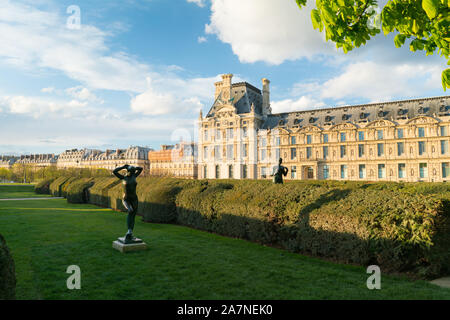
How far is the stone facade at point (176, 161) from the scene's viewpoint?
325 ft

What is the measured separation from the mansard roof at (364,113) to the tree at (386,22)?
169ft

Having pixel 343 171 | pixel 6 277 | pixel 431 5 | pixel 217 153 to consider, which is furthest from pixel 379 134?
pixel 6 277

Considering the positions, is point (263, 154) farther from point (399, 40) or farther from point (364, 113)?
point (399, 40)

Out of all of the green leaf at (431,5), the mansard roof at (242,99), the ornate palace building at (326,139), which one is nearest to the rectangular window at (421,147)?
the ornate palace building at (326,139)

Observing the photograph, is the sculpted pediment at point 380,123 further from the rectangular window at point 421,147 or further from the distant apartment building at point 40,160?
the distant apartment building at point 40,160

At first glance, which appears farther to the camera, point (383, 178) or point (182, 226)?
point (383, 178)

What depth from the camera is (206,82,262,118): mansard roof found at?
64.0 metres

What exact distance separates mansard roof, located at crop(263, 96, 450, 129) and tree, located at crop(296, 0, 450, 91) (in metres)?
51.6

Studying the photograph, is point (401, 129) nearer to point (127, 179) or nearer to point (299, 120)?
point (299, 120)

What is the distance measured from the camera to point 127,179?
1039cm

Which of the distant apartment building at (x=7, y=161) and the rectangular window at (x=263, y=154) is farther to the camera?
the distant apartment building at (x=7, y=161)

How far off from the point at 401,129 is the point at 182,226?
159 ft

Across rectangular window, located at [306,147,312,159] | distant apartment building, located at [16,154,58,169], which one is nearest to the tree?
rectangular window, located at [306,147,312,159]
